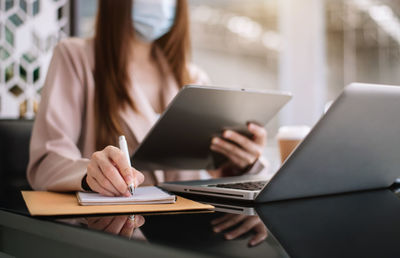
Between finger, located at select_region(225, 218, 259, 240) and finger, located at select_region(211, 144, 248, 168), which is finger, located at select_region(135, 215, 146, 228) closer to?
finger, located at select_region(225, 218, 259, 240)

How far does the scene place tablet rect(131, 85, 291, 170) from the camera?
76 centimetres

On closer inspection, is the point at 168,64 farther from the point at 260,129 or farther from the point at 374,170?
the point at 374,170

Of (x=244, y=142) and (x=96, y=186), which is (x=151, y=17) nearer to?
(x=244, y=142)

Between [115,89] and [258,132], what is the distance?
0.46m

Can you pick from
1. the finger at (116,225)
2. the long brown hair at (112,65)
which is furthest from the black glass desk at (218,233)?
the long brown hair at (112,65)

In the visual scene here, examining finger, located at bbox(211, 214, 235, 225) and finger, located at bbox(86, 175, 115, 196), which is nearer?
finger, located at bbox(211, 214, 235, 225)

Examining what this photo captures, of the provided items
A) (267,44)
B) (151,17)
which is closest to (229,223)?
(151,17)

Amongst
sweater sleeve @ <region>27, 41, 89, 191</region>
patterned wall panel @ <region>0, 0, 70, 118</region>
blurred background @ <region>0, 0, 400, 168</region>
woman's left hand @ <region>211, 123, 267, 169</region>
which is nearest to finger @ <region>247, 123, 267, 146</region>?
woman's left hand @ <region>211, 123, 267, 169</region>

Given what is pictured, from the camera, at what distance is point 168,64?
4.72 feet

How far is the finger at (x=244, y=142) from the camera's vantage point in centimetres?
92

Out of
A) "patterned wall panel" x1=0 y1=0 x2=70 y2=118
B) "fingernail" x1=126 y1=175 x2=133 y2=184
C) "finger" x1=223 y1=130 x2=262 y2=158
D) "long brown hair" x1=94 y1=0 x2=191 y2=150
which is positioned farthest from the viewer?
"patterned wall panel" x1=0 y1=0 x2=70 y2=118

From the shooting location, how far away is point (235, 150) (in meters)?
0.97

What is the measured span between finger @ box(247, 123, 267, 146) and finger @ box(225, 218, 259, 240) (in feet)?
1.57

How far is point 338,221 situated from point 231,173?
63 centimetres
